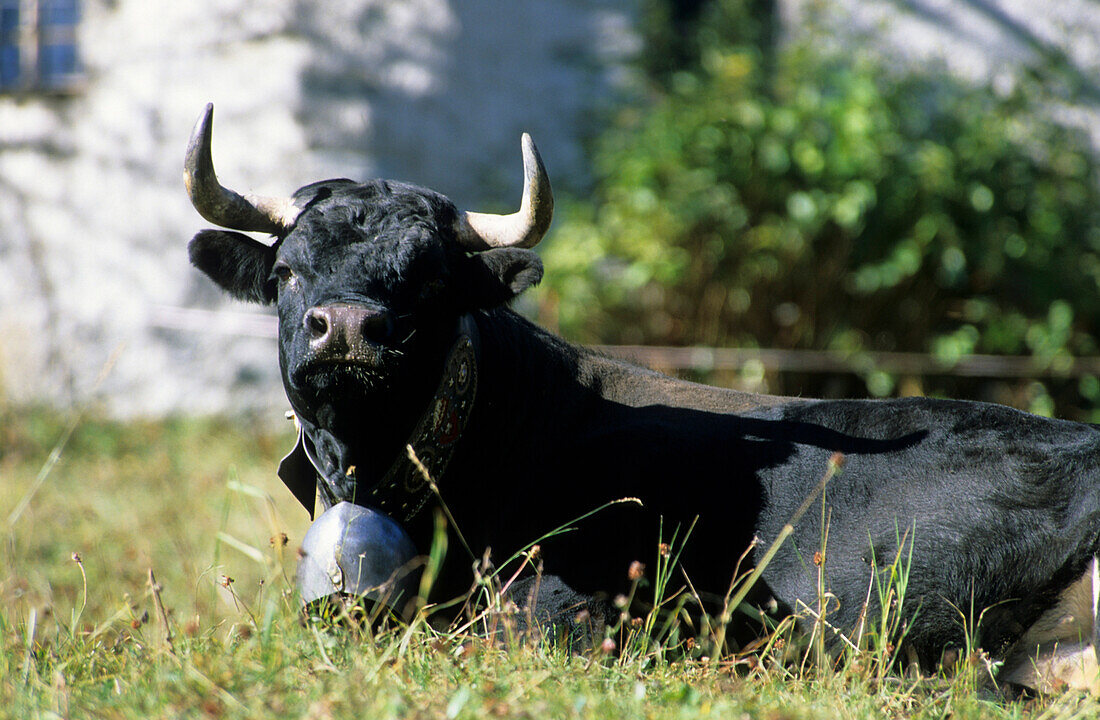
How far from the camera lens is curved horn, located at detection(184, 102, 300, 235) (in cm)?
333

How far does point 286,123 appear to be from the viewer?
24.5 feet

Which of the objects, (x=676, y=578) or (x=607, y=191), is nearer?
(x=676, y=578)

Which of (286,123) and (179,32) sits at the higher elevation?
(179,32)

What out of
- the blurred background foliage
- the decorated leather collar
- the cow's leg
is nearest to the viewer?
the cow's leg

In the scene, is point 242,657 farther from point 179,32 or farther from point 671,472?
point 179,32

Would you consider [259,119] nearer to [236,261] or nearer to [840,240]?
[840,240]

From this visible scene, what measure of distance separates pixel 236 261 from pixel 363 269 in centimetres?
69

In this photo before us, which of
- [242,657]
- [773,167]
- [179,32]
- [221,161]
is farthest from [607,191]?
[242,657]

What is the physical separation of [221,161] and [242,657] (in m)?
5.94

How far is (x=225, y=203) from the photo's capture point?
135 inches

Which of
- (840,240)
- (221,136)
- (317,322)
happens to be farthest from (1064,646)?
(221,136)

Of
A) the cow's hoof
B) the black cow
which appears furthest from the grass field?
the black cow

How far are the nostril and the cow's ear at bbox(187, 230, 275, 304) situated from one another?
636 mm

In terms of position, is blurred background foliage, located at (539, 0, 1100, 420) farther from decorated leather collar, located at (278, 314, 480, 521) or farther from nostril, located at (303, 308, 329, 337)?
nostril, located at (303, 308, 329, 337)
